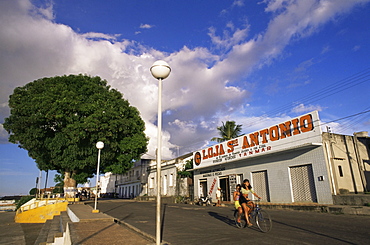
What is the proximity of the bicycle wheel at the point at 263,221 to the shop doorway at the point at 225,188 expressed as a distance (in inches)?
581

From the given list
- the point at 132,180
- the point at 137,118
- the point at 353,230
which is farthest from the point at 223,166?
the point at 132,180

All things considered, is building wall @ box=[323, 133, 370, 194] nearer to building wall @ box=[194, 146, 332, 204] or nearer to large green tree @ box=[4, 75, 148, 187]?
building wall @ box=[194, 146, 332, 204]

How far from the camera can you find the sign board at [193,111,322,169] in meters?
14.8

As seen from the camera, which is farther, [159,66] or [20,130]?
[20,130]

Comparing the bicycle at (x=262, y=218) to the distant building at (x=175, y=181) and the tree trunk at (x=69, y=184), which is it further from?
the tree trunk at (x=69, y=184)

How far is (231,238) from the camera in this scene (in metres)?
6.45

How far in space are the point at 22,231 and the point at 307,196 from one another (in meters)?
A: 18.7

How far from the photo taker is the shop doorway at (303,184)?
14.7 meters

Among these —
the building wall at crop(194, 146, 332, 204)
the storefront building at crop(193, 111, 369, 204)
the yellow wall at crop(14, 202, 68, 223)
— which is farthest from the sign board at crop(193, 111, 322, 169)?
the yellow wall at crop(14, 202, 68, 223)

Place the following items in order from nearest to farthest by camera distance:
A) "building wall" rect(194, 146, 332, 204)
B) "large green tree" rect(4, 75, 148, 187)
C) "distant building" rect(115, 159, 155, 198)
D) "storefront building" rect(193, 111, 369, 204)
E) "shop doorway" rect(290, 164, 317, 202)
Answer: "building wall" rect(194, 146, 332, 204) < "storefront building" rect(193, 111, 369, 204) < "shop doorway" rect(290, 164, 317, 202) < "large green tree" rect(4, 75, 148, 187) < "distant building" rect(115, 159, 155, 198)

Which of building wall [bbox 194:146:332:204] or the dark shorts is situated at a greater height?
building wall [bbox 194:146:332:204]

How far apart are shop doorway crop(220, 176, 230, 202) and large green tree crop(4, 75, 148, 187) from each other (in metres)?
9.76

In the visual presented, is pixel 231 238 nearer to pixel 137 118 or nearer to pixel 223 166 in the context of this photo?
pixel 223 166

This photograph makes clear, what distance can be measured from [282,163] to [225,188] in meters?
7.09
